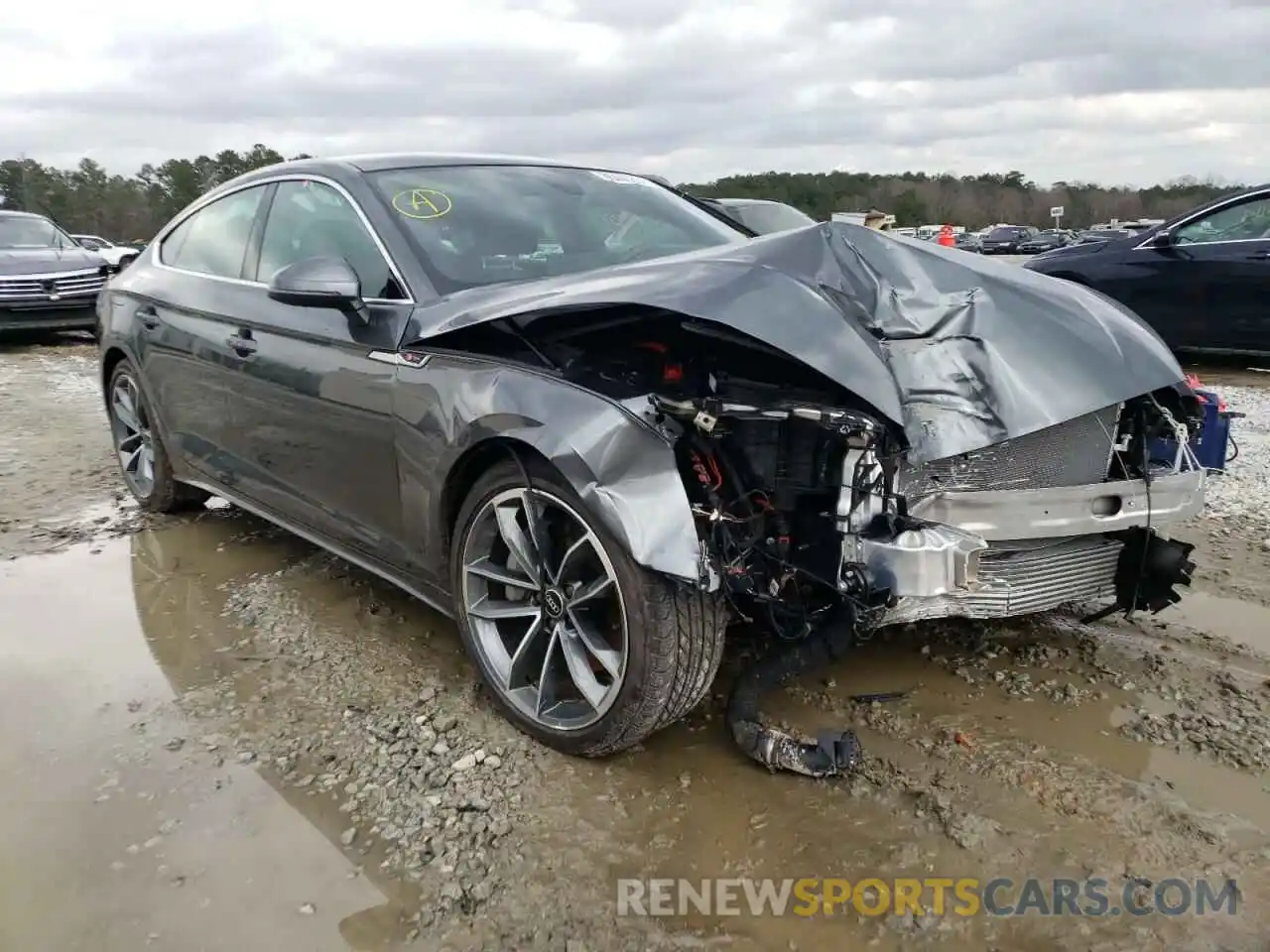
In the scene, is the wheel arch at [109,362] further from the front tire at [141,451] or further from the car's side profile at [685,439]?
the car's side profile at [685,439]

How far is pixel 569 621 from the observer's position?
2.69 metres

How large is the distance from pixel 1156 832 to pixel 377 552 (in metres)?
2.42

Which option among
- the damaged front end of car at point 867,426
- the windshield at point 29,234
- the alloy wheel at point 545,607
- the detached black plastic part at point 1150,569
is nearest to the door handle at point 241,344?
the damaged front end of car at point 867,426

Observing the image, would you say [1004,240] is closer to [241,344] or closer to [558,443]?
[241,344]

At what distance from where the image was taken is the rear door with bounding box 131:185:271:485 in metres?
3.97

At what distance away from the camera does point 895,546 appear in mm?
2350

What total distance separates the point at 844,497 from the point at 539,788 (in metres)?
1.11

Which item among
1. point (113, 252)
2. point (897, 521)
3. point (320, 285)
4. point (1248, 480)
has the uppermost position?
point (113, 252)

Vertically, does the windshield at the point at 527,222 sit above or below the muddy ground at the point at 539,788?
above

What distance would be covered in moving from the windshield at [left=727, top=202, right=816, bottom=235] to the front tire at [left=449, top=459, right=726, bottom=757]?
230cm

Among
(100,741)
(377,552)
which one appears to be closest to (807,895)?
(377,552)

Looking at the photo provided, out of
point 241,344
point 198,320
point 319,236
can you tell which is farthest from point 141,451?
point 319,236

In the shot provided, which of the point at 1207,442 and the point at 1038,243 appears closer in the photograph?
the point at 1207,442

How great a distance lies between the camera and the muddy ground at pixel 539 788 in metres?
2.12
